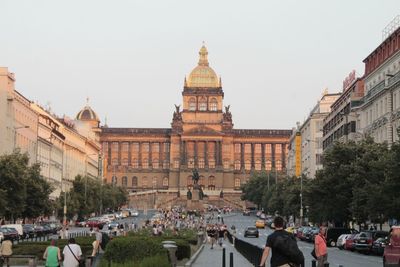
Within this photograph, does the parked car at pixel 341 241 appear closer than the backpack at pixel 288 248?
No

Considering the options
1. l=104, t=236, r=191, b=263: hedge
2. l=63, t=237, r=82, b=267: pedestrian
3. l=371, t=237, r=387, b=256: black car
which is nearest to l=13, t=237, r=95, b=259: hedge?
l=104, t=236, r=191, b=263: hedge

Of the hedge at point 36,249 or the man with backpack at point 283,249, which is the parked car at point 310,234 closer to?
the hedge at point 36,249

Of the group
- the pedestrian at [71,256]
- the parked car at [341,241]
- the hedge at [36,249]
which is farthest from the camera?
the parked car at [341,241]

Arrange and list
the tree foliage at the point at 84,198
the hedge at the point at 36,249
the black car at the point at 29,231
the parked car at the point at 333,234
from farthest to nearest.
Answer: the tree foliage at the point at 84,198 < the black car at the point at 29,231 < the parked car at the point at 333,234 < the hedge at the point at 36,249

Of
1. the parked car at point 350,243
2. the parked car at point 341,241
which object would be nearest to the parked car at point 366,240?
the parked car at point 350,243

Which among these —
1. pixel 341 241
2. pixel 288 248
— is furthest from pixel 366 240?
pixel 288 248

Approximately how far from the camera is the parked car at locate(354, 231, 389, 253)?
61.8m

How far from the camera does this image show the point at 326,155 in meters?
84.6

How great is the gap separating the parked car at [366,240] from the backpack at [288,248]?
140ft

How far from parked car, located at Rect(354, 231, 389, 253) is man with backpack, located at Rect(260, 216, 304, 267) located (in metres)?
42.7

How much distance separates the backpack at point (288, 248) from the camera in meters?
19.9

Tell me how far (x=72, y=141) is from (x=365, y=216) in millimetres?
114193

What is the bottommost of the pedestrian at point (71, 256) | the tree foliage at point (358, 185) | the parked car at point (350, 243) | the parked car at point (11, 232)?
the pedestrian at point (71, 256)

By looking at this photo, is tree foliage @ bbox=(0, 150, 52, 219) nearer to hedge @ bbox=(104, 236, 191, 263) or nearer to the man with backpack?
hedge @ bbox=(104, 236, 191, 263)
